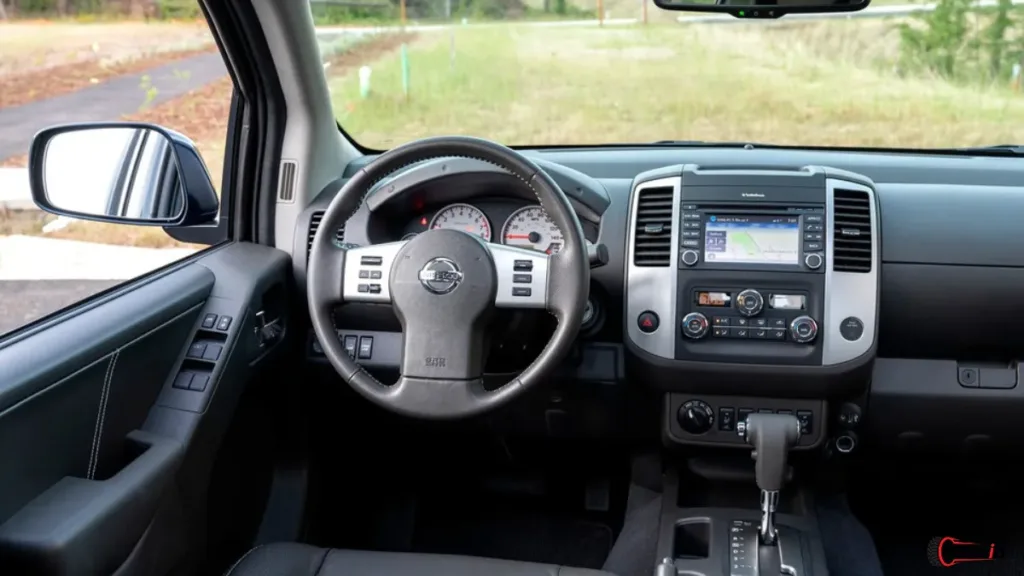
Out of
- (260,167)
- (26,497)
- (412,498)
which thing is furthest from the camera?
(412,498)

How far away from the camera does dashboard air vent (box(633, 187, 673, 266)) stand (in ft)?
8.64

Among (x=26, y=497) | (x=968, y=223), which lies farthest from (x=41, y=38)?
(x=968, y=223)

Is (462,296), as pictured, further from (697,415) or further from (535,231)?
(697,415)

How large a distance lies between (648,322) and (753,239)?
1.18ft

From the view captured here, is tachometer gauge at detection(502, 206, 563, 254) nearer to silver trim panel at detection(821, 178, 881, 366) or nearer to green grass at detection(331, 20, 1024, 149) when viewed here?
green grass at detection(331, 20, 1024, 149)

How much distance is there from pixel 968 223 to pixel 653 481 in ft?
3.98

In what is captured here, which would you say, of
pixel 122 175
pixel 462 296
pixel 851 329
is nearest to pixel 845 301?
pixel 851 329

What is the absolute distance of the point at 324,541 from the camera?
3.04 m

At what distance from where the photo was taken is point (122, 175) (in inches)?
97.3

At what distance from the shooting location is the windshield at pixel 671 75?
10.0ft

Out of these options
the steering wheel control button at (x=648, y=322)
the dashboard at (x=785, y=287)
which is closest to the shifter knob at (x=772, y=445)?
the dashboard at (x=785, y=287)

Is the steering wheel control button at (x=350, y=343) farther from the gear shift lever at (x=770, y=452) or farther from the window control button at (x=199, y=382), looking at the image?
the gear shift lever at (x=770, y=452)

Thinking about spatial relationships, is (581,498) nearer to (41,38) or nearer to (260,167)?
(260,167)

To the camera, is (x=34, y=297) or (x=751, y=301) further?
(x=751, y=301)
